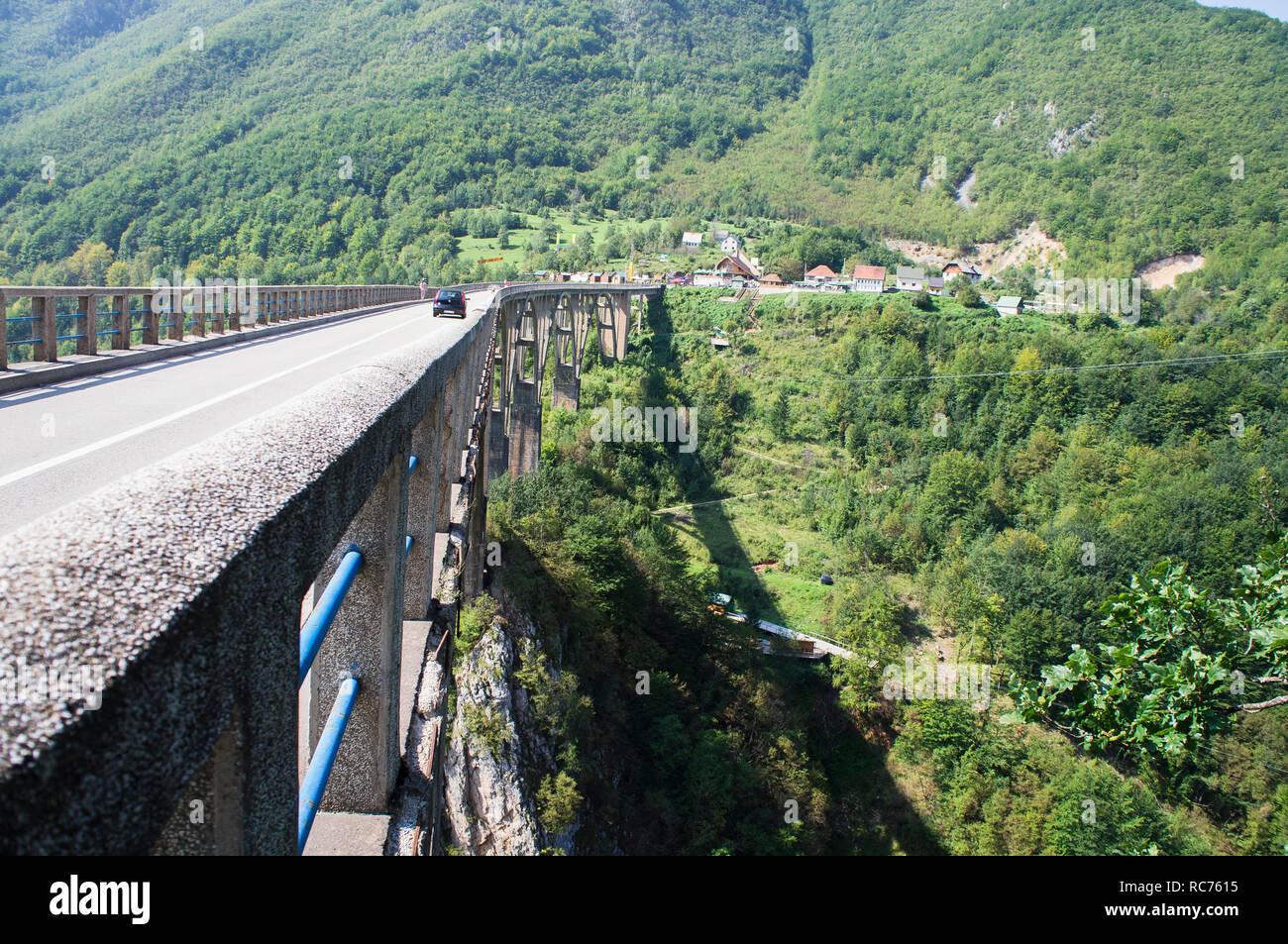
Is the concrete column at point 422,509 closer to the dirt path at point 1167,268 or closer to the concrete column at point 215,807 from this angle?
the concrete column at point 215,807

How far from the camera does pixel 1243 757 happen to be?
1217 inches

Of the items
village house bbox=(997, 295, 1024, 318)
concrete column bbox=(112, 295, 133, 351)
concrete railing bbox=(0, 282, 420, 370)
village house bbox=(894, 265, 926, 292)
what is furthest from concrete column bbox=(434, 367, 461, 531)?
village house bbox=(894, 265, 926, 292)

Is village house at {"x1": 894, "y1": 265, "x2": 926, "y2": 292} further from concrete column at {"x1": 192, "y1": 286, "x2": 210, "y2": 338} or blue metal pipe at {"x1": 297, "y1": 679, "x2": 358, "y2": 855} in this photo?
blue metal pipe at {"x1": 297, "y1": 679, "x2": 358, "y2": 855}

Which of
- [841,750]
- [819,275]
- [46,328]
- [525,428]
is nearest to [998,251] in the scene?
[819,275]

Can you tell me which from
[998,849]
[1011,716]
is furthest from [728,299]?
[1011,716]

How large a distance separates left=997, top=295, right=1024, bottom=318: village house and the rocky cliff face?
59.7 m

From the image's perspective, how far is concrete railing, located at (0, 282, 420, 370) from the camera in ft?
35.2

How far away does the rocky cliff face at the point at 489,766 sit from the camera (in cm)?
1941

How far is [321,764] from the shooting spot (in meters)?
3.28

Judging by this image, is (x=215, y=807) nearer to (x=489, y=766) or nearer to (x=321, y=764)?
(x=321, y=764)

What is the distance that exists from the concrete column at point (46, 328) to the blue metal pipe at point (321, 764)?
31.7 ft

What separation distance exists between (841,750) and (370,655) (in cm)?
→ 3294

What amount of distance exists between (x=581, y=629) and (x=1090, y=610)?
26362mm

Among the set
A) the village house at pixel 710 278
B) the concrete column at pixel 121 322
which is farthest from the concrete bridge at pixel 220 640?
the village house at pixel 710 278
